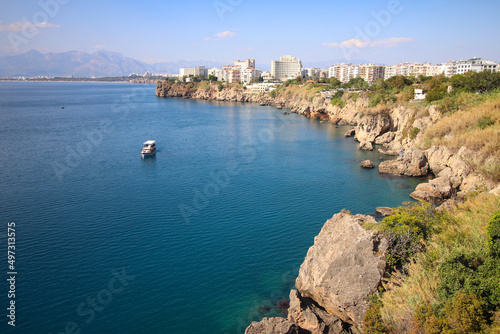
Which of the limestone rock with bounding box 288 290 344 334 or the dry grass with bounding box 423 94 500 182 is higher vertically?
the dry grass with bounding box 423 94 500 182

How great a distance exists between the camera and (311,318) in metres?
12.9

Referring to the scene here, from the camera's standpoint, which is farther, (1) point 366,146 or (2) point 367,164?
(1) point 366,146

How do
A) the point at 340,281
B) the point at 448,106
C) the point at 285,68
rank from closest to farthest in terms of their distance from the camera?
the point at 340,281 < the point at 448,106 < the point at 285,68

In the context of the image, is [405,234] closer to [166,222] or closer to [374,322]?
[374,322]

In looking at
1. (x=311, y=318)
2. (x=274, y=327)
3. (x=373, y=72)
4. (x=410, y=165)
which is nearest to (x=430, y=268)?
(x=311, y=318)

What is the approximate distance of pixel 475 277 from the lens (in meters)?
10.7

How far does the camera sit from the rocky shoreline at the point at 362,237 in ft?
42.5

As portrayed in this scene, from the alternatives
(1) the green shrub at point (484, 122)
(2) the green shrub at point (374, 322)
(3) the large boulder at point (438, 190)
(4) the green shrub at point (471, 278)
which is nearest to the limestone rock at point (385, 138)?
(1) the green shrub at point (484, 122)

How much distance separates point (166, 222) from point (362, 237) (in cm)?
1317

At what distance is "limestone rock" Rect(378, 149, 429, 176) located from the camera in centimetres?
3191

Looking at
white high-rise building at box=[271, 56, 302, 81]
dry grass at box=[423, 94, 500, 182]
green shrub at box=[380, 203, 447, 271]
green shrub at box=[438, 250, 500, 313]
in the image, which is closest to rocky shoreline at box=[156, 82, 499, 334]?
green shrub at box=[380, 203, 447, 271]

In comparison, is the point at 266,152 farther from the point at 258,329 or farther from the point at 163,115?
the point at 163,115

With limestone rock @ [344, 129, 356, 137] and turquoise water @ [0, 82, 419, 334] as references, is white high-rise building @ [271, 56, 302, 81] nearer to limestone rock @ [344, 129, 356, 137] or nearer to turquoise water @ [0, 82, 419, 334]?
limestone rock @ [344, 129, 356, 137]

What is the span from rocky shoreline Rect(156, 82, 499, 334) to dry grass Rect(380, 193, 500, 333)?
3.57 feet
